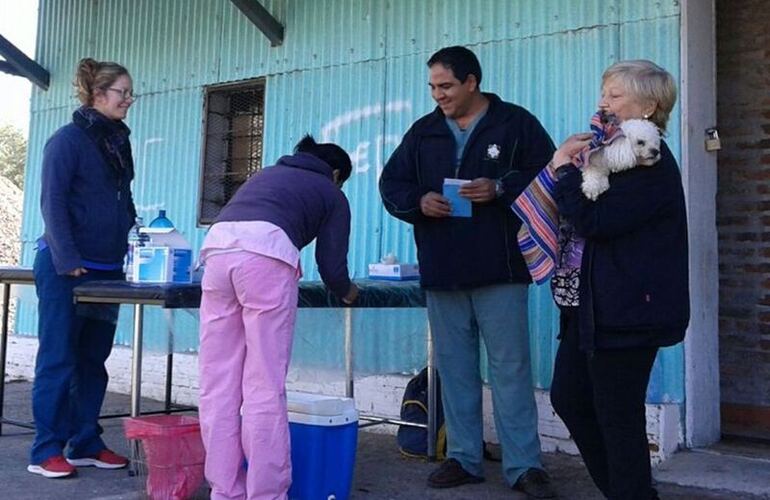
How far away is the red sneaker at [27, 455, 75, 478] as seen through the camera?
4.26m

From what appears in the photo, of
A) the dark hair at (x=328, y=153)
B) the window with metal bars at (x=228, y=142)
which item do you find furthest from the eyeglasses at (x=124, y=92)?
the window with metal bars at (x=228, y=142)

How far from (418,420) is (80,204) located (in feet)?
7.42

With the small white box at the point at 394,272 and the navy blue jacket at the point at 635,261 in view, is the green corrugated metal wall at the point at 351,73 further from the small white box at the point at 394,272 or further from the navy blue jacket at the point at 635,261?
the navy blue jacket at the point at 635,261

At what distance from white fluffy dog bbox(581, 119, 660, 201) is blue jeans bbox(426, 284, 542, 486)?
1.20 metres

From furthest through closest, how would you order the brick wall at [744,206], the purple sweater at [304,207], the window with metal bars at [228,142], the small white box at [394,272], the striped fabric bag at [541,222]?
the window with metal bars at [228,142] < the brick wall at [744,206] < the small white box at [394,272] < the purple sweater at [304,207] < the striped fabric bag at [541,222]

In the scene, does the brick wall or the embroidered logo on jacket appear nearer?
the embroidered logo on jacket

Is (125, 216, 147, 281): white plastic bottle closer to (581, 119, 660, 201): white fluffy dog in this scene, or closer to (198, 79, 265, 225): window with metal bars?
(198, 79, 265, 225): window with metal bars

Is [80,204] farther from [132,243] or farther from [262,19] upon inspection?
[262,19]

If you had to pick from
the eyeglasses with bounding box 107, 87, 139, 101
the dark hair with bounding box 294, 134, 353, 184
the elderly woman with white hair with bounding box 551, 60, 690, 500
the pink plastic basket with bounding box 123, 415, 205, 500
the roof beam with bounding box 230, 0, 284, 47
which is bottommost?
the pink plastic basket with bounding box 123, 415, 205, 500

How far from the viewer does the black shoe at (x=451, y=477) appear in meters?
4.21

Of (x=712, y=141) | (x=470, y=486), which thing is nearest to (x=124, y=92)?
(x=470, y=486)

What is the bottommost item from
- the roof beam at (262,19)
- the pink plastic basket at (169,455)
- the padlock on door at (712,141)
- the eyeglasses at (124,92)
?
the pink plastic basket at (169,455)

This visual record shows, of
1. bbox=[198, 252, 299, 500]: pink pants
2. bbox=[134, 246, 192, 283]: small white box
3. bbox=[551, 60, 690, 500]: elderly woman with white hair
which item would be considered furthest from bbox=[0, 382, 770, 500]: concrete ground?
bbox=[551, 60, 690, 500]: elderly woman with white hair

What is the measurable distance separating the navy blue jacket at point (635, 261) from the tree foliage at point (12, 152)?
2734 centimetres
